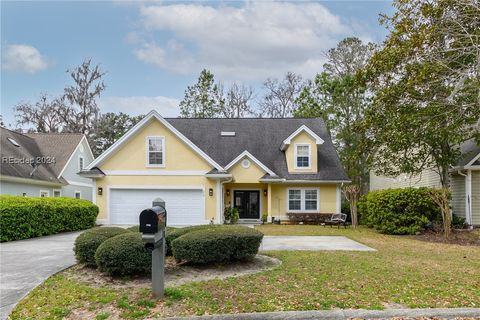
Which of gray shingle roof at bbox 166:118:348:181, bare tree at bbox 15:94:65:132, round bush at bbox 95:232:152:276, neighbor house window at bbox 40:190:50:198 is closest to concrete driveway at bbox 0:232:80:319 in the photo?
round bush at bbox 95:232:152:276

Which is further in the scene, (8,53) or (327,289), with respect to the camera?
(8,53)

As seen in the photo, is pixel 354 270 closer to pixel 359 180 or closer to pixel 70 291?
pixel 70 291

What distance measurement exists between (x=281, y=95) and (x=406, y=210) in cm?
2415

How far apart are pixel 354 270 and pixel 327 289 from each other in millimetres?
1611

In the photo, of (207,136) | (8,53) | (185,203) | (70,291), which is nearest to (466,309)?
(70,291)

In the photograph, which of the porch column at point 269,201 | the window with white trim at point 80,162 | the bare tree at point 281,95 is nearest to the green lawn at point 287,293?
the porch column at point 269,201

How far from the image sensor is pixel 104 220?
19.5 meters

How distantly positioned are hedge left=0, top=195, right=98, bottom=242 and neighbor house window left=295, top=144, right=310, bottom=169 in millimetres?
11282

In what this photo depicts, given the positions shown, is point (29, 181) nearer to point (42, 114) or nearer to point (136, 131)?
point (136, 131)

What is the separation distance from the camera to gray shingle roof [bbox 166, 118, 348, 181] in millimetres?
22062

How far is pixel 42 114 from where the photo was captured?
130ft

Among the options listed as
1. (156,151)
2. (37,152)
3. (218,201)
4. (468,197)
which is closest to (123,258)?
(218,201)

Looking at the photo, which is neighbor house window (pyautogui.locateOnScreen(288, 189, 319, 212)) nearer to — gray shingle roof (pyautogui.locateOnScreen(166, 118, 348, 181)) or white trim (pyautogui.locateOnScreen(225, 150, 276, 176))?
gray shingle roof (pyautogui.locateOnScreen(166, 118, 348, 181))

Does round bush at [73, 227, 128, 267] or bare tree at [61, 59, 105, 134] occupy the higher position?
bare tree at [61, 59, 105, 134]
